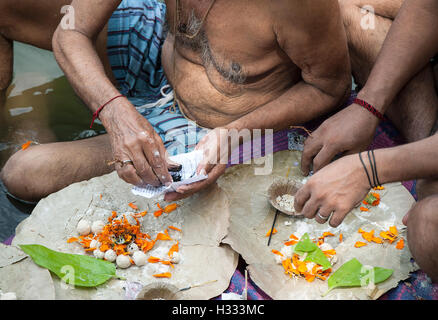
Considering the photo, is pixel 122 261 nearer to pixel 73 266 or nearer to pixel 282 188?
pixel 73 266

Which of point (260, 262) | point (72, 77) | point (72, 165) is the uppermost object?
point (72, 77)

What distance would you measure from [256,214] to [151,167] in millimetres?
573

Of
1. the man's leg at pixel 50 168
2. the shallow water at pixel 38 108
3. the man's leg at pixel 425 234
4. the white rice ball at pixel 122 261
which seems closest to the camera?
the man's leg at pixel 425 234

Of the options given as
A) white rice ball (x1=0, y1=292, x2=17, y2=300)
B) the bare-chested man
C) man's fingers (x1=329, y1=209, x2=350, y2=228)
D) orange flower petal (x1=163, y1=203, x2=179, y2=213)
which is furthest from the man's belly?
white rice ball (x1=0, y1=292, x2=17, y2=300)

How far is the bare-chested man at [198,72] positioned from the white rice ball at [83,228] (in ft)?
0.91

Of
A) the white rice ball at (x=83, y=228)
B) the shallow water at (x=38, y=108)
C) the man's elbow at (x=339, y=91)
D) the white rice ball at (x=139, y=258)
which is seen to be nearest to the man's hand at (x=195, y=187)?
the white rice ball at (x=139, y=258)

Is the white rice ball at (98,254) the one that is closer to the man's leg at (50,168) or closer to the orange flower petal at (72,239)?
the orange flower petal at (72,239)

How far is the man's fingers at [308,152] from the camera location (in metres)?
2.27

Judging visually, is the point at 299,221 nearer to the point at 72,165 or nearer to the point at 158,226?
the point at 158,226

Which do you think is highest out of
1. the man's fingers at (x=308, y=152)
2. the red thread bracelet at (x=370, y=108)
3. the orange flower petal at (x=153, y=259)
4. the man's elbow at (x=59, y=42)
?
the man's elbow at (x=59, y=42)

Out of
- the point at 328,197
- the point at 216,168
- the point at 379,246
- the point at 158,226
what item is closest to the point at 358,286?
the point at 379,246

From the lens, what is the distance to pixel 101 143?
246 cm

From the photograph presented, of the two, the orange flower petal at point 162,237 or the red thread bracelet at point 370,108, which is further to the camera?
the red thread bracelet at point 370,108

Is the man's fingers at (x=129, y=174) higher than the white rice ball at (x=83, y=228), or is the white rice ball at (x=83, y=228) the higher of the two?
the man's fingers at (x=129, y=174)
